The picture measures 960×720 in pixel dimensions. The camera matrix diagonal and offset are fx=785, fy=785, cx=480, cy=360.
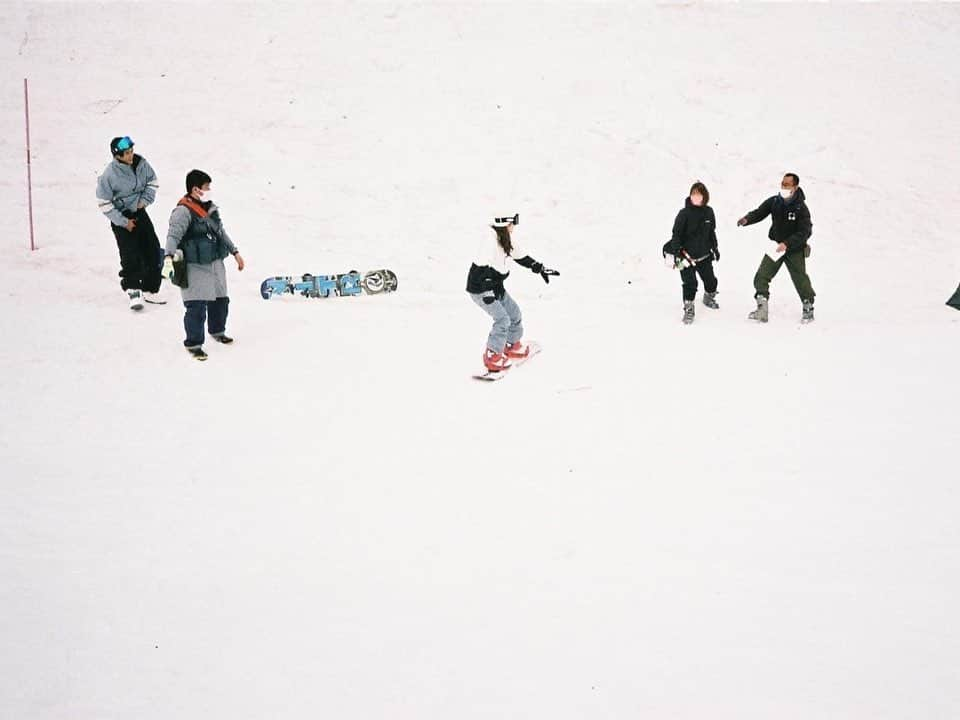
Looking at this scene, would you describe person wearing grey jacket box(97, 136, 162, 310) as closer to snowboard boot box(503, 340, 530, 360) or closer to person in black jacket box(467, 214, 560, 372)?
person in black jacket box(467, 214, 560, 372)

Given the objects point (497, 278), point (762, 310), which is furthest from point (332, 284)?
→ point (762, 310)

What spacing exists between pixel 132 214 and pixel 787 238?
804 cm

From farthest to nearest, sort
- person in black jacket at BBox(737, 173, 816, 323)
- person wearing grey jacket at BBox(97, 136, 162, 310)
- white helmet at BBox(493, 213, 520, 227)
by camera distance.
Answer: person in black jacket at BBox(737, 173, 816, 323), person wearing grey jacket at BBox(97, 136, 162, 310), white helmet at BBox(493, 213, 520, 227)

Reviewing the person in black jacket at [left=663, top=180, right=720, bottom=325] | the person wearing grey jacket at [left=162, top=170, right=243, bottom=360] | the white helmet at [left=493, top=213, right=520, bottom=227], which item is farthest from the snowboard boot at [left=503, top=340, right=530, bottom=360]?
the person wearing grey jacket at [left=162, top=170, right=243, bottom=360]

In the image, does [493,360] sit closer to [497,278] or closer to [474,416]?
[497,278]

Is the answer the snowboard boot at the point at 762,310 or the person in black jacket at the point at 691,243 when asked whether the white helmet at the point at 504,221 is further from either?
the snowboard boot at the point at 762,310

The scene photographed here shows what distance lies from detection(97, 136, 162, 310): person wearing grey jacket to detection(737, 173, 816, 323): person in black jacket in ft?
24.1

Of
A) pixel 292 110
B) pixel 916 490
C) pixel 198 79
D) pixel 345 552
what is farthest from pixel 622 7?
pixel 345 552

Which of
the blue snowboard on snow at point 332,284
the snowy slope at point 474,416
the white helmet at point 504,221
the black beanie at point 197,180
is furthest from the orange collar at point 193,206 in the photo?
the white helmet at point 504,221

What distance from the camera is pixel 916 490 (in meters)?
6.11

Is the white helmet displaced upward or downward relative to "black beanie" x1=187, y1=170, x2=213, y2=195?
downward

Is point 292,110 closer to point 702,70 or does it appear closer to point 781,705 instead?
point 702,70

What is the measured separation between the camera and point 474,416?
745 centimetres

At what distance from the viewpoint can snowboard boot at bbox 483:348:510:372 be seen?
8305mm
